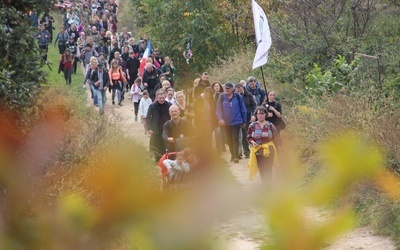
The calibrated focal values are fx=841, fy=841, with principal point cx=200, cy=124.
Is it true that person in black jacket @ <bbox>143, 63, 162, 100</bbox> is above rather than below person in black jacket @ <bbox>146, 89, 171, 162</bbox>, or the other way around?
above

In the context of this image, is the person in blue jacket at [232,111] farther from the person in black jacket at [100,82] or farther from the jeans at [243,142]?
the person in black jacket at [100,82]

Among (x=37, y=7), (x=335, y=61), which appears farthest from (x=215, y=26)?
(x=37, y=7)

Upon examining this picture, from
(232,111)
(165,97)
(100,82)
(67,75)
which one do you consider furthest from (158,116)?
(67,75)

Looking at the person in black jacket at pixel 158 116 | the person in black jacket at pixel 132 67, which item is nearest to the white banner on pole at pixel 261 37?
the person in black jacket at pixel 158 116

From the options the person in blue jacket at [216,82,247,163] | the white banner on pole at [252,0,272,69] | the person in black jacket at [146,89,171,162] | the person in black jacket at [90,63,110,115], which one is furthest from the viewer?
the person in black jacket at [90,63,110,115]

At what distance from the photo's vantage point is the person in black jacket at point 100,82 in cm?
2112

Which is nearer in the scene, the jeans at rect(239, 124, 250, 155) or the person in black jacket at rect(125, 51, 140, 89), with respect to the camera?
the jeans at rect(239, 124, 250, 155)

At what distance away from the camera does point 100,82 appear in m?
Result: 21.2

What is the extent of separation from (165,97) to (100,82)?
644 cm

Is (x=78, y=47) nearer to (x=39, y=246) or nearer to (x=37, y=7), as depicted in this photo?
(x=37, y=7)

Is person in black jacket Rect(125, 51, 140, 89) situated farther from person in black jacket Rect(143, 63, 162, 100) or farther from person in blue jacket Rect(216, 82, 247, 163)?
person in blue jacket Rect(216, 82, 247, 163)

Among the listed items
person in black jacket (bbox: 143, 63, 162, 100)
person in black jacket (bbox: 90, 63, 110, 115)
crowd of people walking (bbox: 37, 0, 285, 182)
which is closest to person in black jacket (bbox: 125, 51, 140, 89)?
crowd of people walking (bbox: 37, 0, 285, 182)

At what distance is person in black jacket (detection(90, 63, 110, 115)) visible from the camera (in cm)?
2112

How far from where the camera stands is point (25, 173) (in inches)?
59.0
